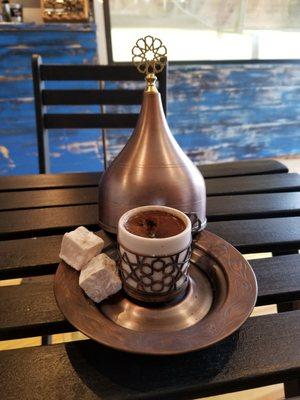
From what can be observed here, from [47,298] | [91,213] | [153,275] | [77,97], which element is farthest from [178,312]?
[77,97]

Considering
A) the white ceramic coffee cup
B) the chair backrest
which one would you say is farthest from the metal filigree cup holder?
the chair backrest

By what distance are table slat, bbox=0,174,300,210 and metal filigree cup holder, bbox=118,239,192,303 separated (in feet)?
1.19

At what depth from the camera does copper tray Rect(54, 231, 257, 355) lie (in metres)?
0.36

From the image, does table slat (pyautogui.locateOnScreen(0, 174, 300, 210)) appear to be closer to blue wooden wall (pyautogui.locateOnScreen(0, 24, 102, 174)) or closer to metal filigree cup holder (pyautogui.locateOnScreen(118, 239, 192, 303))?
metal filigree cup holder (pyautogui.locateOnScreen(118, 239, 192, 303))

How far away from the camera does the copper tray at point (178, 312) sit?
1.18ft

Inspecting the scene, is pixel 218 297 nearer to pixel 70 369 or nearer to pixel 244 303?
pixel 244 303

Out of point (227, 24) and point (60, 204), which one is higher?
point (227, 24)

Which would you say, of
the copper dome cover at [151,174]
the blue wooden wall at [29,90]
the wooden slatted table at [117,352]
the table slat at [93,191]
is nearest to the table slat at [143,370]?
the wooden slatted table at [117,352]

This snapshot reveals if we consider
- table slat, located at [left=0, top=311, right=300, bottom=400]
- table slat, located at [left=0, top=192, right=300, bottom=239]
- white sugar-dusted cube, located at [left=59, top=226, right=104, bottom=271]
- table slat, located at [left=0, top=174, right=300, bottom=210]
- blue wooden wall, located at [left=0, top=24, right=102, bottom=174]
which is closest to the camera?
table slat, located at [left=0, top=311, right=300, bottom=400]

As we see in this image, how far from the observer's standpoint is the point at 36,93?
1.14 m

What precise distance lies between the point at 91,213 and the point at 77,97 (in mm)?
640

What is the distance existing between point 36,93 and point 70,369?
3.19ft

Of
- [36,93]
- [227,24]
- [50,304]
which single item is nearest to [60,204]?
[50,304]

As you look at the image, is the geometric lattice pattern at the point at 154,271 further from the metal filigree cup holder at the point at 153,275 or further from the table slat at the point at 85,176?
the table slat at the point at 85,176
